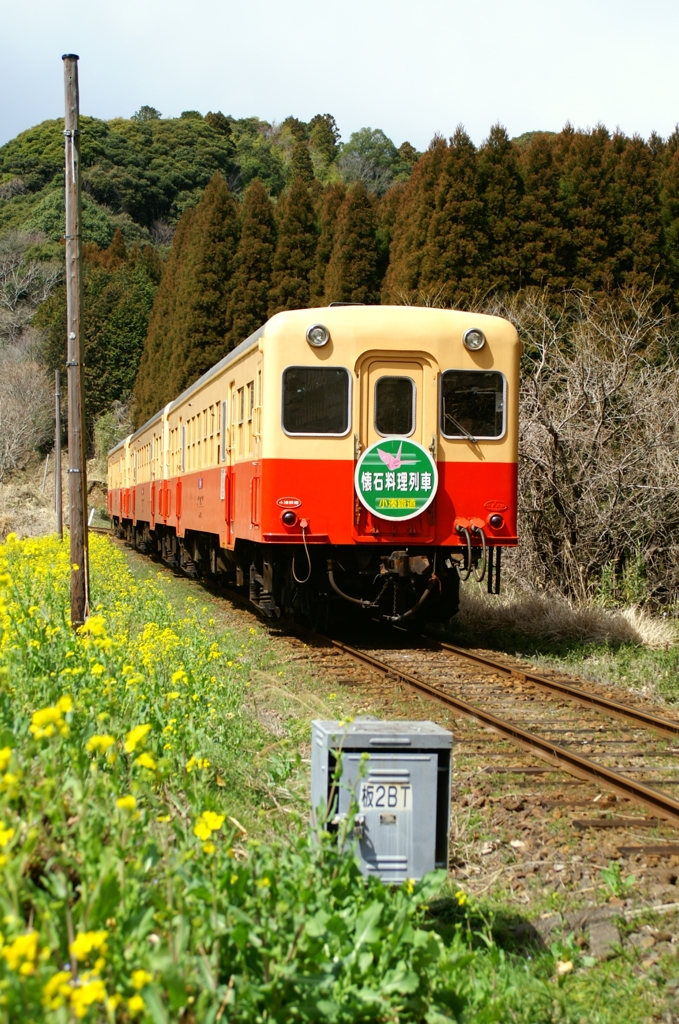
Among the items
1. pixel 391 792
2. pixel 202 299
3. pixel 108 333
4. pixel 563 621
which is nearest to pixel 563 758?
pixel 391 792

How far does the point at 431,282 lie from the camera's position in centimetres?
2558

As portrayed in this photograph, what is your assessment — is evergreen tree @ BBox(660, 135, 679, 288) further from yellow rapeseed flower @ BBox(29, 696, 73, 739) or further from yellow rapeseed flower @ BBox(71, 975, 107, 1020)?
yellow rapeseed flower @ BBox(71, 975, 107, 1020)

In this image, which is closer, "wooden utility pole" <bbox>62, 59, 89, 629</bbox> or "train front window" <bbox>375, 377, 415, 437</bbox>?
"wooden utility pole" <bbox>62, 59, 89, 629</bbox>

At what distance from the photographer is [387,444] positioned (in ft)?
33.2

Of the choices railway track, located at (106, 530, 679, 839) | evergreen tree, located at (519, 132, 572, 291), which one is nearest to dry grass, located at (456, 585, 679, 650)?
railway track, located at (106, 530, 679, 839)

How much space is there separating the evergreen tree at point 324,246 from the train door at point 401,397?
27.0m

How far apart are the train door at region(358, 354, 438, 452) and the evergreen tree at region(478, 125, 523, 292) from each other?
16.5 m

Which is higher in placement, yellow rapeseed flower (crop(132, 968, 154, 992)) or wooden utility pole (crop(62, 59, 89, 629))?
wooden utility pole (crop(62, 59, 89, 629))

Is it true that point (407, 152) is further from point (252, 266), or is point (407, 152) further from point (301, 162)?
point (252, 266)

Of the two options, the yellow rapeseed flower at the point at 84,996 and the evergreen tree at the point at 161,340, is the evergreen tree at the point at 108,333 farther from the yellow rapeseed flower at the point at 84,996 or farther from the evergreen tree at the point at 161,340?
the yellow rapeseed flower at the point at 84,996

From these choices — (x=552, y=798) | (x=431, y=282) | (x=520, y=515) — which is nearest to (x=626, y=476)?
(x=520, y=515)

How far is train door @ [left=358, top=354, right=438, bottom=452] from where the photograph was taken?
406 inches

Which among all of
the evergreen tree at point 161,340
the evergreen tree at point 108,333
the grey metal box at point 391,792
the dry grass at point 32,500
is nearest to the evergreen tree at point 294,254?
the evergreen tree at point 161,340

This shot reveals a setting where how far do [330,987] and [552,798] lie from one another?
2.92m
